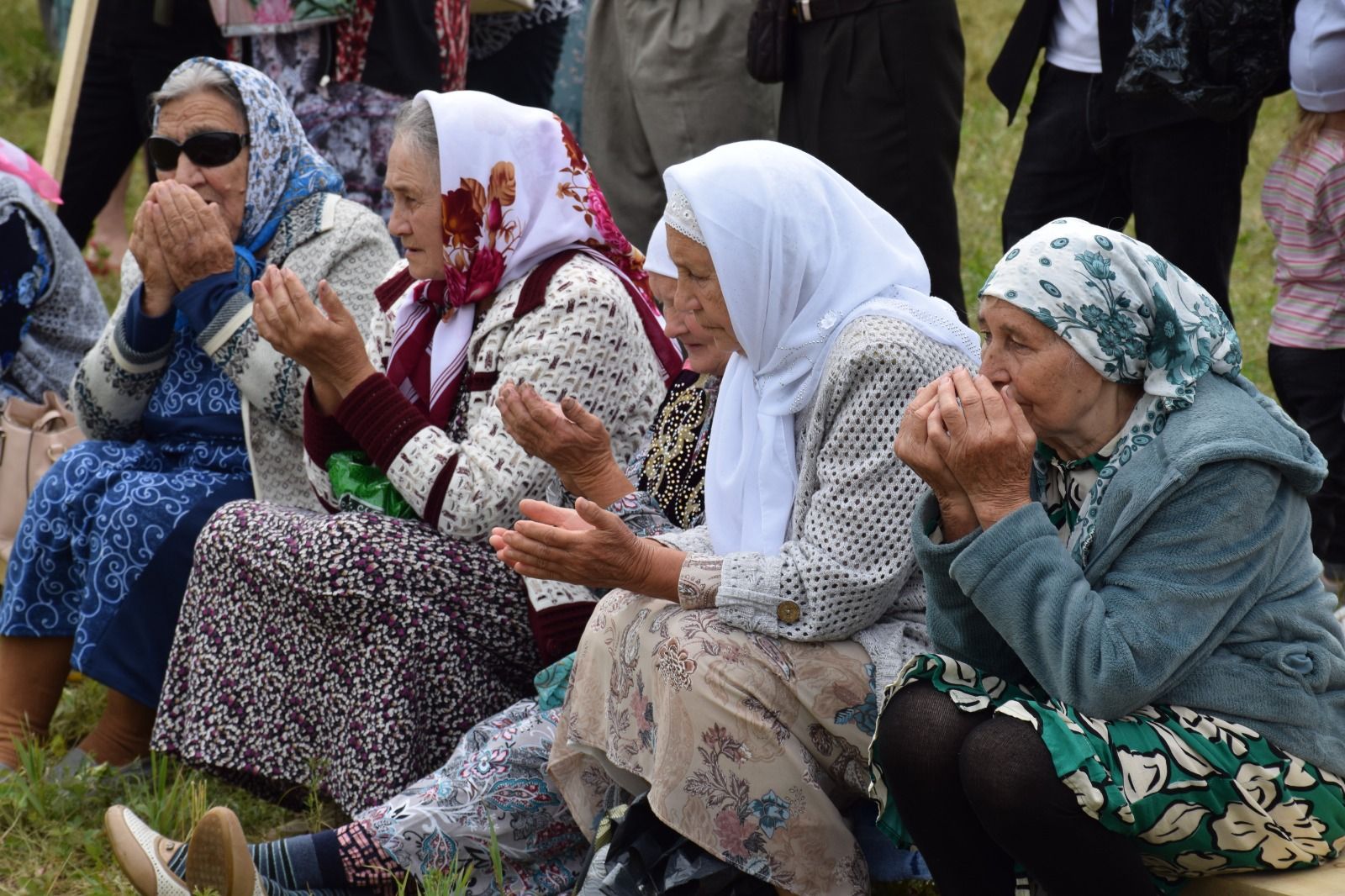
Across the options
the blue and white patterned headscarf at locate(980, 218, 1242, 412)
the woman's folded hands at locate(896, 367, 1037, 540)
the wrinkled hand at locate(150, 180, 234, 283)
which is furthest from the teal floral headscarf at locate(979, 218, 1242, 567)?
the wrinkled hand at locate(150, 180, 234, 283)

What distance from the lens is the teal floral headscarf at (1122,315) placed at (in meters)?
2.39

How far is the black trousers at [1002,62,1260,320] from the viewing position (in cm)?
389

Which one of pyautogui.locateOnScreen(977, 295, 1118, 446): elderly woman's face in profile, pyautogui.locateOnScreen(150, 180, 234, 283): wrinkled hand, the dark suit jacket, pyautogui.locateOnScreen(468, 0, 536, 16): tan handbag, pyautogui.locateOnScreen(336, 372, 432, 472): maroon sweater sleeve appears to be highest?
the dark suit jacket

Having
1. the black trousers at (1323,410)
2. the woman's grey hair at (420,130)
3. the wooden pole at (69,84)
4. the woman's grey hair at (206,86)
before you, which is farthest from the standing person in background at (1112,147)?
the wooden pole at (69,84)

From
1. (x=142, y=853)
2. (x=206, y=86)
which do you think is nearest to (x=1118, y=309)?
(x=142, y=853)

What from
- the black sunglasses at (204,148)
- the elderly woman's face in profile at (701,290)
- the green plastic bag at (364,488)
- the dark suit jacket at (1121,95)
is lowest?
the green plastic bag at (364,488)

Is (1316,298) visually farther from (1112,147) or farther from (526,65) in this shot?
(526,65)

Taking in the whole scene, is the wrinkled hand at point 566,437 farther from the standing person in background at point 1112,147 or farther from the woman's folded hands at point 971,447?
the standing person in background at point 1112,147

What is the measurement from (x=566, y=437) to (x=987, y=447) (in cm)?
99

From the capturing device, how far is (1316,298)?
4145 mm

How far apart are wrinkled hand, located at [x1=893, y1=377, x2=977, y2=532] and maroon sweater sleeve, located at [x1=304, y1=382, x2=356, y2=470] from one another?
1471 mm

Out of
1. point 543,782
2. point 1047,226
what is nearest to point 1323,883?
point 1047,226

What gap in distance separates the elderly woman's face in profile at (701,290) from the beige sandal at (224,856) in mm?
1183

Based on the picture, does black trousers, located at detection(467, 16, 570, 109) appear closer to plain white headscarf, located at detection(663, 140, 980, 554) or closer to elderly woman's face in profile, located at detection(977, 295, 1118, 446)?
plain white headscarf, located at detection(663, 140, 980, 554)
